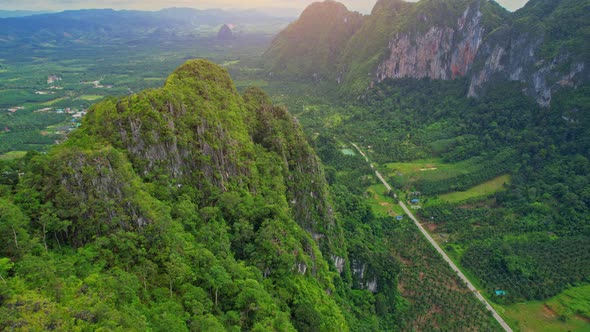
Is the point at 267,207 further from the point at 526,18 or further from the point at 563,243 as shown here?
the point at 526,18

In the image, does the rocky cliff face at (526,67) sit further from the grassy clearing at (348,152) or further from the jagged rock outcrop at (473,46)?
the grassy clearing at (348,152)

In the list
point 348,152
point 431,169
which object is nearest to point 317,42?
point 348,152

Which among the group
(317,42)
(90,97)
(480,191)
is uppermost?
(317,42)

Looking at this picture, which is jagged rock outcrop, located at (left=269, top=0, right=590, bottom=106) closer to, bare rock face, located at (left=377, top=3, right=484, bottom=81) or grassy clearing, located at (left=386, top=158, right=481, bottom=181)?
bare rock face, located at (left=377, top=3, right=484, bottom=81)

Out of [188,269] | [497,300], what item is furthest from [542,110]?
[188,269]

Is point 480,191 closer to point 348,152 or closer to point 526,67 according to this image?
point 348,152

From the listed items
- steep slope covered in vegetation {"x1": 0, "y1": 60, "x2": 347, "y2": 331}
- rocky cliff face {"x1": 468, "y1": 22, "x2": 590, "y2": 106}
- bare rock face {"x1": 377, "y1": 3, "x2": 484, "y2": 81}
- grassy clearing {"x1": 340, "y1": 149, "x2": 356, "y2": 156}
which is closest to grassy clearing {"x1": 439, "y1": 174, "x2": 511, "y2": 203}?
grassy clearing {"x1": 340, "y1": 149, "x2": 356, "y2": 156}

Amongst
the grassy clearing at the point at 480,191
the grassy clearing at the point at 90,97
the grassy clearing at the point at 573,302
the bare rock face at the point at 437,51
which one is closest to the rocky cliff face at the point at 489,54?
the bare rock face at the point at 437,51
